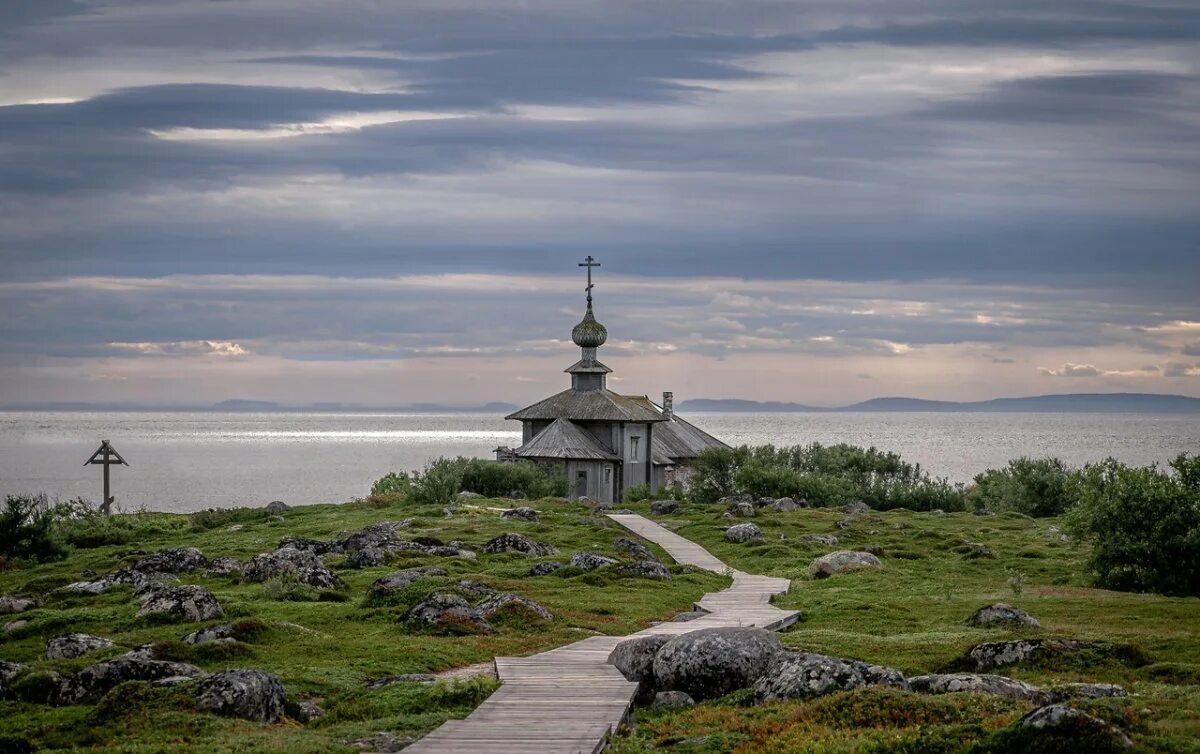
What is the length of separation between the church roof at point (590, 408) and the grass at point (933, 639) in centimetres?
2711

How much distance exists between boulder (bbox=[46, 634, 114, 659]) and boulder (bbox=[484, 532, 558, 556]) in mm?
18720

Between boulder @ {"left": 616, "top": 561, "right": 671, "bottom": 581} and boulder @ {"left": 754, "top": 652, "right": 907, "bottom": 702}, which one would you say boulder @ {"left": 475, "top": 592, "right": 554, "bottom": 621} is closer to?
boulder @ {"left": 616, "top": 561, "right": 671, "bottom": 581}

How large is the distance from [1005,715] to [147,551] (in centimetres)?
3965

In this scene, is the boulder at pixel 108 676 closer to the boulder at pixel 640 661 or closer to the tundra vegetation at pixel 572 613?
the tundra vegetation at pixel 572 613

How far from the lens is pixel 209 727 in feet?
63.2

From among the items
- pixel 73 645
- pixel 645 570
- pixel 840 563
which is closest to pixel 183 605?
pixel 73 645

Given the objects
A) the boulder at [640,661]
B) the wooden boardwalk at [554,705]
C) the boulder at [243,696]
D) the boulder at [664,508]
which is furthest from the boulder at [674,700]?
the boulder at [664,508]

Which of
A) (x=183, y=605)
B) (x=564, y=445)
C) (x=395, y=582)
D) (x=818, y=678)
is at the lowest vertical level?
(x=183, y=605)

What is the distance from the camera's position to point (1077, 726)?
52.5 ft

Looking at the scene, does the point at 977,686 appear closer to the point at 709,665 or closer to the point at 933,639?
the point at 709,665

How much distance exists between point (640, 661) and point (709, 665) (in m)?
1.35

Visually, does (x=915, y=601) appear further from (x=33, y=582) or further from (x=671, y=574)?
(x=33, y=582)

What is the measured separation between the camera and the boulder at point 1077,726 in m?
15.9

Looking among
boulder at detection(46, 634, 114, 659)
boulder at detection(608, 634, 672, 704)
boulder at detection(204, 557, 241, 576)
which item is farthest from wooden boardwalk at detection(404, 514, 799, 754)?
boulder at detection(204, 557, 241, 576)
